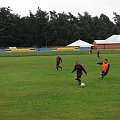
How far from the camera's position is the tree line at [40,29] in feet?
405

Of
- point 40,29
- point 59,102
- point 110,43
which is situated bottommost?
point 59,102

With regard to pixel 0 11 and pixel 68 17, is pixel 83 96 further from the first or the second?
pixel 68 17

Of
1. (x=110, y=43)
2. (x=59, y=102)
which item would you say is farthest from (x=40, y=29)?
Answer: (x=59, y=102)

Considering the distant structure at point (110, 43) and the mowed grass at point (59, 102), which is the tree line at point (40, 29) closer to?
the distant structure at point (110, 43)

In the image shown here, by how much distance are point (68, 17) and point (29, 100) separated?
129m

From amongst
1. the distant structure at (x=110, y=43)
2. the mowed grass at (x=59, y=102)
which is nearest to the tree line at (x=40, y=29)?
the distant structure at (x=110, y=43)

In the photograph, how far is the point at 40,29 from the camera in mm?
129250

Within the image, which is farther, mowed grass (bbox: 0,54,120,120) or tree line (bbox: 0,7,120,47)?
tree line (bbox: 0,7,120,47)

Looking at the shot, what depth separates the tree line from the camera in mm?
123562

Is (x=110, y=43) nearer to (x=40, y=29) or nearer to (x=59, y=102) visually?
(x=40, y=29)

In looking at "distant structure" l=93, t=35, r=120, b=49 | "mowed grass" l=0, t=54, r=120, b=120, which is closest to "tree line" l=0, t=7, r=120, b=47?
"distant structure" l=93, t=35, r=120, b=49

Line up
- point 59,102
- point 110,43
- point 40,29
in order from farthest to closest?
point 40,29 → point 110,43 → point 59,102

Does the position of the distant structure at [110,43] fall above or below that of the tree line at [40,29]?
below

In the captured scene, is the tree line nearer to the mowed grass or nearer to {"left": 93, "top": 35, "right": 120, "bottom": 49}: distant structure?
{"left": 93, "top": 35, "right": 120, "bottom": 49}: distant structure
